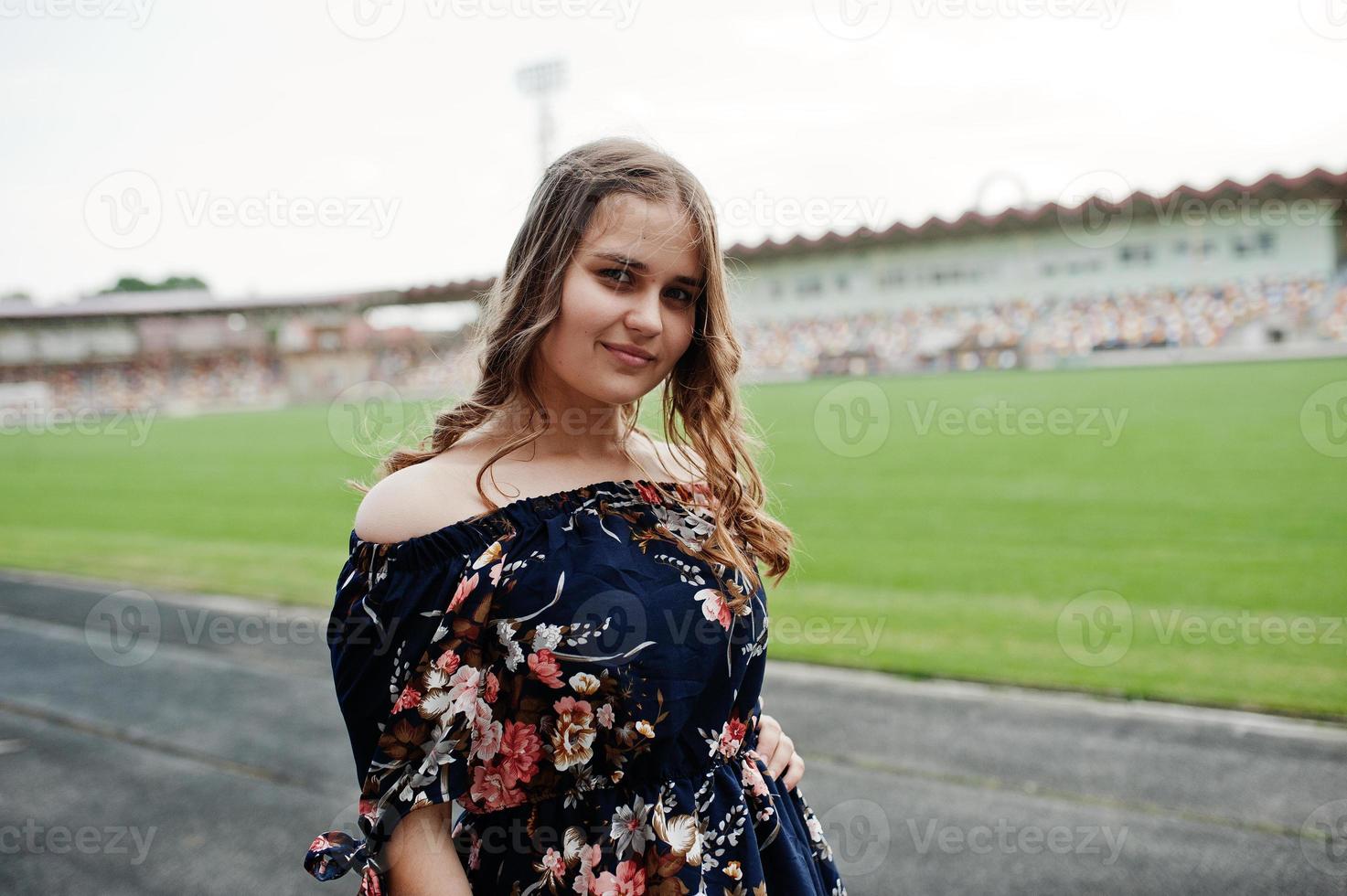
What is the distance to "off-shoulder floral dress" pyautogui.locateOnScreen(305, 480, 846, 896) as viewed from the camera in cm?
128

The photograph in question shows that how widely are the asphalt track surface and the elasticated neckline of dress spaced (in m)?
2.30

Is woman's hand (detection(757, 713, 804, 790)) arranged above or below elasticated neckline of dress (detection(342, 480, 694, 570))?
below

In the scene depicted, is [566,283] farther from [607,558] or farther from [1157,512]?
[1157,512]

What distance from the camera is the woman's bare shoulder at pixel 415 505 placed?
136cm

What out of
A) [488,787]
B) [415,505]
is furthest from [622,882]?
[415,505]

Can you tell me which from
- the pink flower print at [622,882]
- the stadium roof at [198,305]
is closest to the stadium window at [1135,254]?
the stadium roof at [198,305]

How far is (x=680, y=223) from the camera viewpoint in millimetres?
1501

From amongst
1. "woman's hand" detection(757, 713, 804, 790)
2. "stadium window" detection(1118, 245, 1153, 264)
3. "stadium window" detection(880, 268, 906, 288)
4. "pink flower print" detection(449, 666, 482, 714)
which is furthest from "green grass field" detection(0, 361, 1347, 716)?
"stadium window" detection(880, 268, 906, 288)

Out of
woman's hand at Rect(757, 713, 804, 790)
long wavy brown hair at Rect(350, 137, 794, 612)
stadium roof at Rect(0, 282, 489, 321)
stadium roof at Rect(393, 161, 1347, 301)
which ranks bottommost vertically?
stadium roof at Rect(0, 282, 489, 321)

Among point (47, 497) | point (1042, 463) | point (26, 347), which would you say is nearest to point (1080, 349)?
point (1042, 463)

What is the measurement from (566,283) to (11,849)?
12.0 ft

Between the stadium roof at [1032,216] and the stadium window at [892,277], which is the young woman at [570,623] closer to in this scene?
the stadium roof at [1032,216]

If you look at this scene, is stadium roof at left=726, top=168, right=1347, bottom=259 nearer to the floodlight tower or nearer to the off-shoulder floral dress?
the floodlight tower

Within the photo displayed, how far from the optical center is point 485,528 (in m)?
1.39
